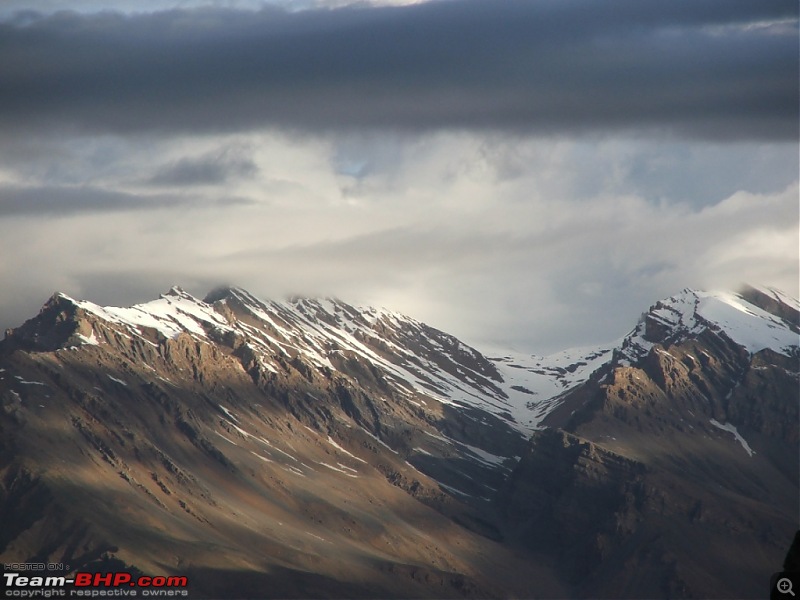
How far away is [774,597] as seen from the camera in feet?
144

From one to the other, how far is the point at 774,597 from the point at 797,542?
5.62 ft

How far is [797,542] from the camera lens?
146 ft
